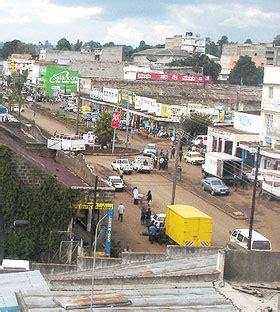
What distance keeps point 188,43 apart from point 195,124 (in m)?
112

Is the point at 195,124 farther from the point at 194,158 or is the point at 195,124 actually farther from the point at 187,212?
the point at 187,212

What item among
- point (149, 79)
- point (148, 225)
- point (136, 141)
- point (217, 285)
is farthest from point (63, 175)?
point (149, 79)

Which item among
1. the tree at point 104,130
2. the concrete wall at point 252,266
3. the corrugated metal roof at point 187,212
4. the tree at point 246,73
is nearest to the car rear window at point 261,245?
the corrugated metal roof at point 187,212

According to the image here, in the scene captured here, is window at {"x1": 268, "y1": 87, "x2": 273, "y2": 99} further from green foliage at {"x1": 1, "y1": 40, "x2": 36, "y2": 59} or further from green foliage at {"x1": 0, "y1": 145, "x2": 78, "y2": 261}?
green foliage at {"x1": 1, "y1": 40, "x2": 36, "y2": 59}

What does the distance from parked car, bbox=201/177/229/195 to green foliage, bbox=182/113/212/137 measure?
18.0 m

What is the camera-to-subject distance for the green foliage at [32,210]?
20281 mm

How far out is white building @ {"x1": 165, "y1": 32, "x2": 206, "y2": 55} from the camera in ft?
529

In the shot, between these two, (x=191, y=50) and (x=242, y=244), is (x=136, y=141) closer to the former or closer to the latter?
(x=242, y=244)

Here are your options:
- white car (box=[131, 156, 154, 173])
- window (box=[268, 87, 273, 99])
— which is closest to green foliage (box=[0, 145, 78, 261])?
white car (box=[131, 156, 154, 173])

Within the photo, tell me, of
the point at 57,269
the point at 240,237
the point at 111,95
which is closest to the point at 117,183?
the point at 240,237

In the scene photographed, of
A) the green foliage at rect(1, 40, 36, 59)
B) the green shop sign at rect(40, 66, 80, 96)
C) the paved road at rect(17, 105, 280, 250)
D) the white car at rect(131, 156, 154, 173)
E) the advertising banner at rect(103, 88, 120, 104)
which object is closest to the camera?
the paved road at rect(17, 105, 280, 250)

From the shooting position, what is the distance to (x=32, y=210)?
2083 cm

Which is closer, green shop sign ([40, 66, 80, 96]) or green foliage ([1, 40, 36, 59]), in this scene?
green shop sign ([40, 66, 80, 96])

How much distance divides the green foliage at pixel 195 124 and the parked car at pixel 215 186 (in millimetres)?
17982
